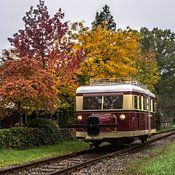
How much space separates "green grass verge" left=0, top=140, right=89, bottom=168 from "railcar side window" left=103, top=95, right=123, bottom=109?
289 cm

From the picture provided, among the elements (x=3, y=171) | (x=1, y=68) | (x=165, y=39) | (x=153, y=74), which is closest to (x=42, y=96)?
(x=1, y=68)

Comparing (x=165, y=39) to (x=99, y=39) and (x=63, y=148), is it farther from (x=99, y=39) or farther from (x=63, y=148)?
(x=63, y=148)

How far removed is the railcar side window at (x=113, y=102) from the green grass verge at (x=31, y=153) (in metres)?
2.89

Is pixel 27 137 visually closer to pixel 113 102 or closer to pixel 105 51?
pixel 113 102

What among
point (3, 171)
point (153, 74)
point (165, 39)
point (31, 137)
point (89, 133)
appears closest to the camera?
point (3, 171)

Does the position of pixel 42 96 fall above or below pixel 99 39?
below

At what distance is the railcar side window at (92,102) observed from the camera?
2273cm

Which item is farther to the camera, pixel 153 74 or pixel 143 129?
pixel 153 74

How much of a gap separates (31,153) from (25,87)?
2.94 metres

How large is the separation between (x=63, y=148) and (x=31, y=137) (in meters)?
1.98

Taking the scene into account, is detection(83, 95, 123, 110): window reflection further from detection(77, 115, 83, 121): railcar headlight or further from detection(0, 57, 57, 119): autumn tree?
detection(0, 57, 57, 119): autumn tree

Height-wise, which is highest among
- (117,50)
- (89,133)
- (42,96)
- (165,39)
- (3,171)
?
(165,39)

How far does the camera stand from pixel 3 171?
1462 centimetres

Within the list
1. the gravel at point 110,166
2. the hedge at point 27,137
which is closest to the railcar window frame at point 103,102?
the gravel at point 110,166
